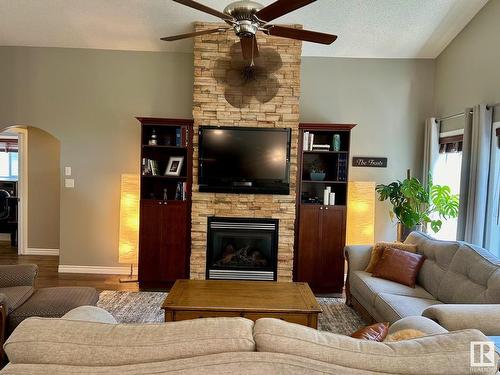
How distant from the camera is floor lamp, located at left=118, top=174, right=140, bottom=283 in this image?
4.58 m

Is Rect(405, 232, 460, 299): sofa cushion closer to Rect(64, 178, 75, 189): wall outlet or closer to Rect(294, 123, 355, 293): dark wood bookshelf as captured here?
Rect(294, 123, 355, 293): dark wood bookshelf

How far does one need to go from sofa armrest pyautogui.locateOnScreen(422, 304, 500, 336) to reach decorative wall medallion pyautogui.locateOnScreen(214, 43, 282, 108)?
9.75ft

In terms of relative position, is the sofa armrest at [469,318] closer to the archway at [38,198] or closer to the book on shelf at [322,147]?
the book on shelf at [322,147]

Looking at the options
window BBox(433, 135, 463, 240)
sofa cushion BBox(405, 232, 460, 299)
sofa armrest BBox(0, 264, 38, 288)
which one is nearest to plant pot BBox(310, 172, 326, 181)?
sofa cushion BBox(405, 232, 460, 299)

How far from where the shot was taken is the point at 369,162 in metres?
4.92

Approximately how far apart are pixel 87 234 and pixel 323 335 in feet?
14.9

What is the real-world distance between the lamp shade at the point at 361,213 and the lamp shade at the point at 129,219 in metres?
2.86

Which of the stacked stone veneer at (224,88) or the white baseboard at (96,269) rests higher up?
the stacked stone veneer at (224,88)

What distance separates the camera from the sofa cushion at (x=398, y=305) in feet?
8.61

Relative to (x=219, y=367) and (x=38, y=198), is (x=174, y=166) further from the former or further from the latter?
(x=219, y=367)

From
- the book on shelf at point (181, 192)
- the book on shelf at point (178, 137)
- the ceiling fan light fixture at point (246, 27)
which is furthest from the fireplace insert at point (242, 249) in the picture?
the ceiling fan light fixture at point (246, 27)

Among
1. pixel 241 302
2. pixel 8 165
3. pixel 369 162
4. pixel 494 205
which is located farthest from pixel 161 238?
pixel 8 165

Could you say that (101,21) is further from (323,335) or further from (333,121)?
(323,335)

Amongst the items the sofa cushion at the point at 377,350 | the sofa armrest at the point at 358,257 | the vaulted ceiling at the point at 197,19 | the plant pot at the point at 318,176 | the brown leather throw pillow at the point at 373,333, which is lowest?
the sofa armrest at the point at 358,257
